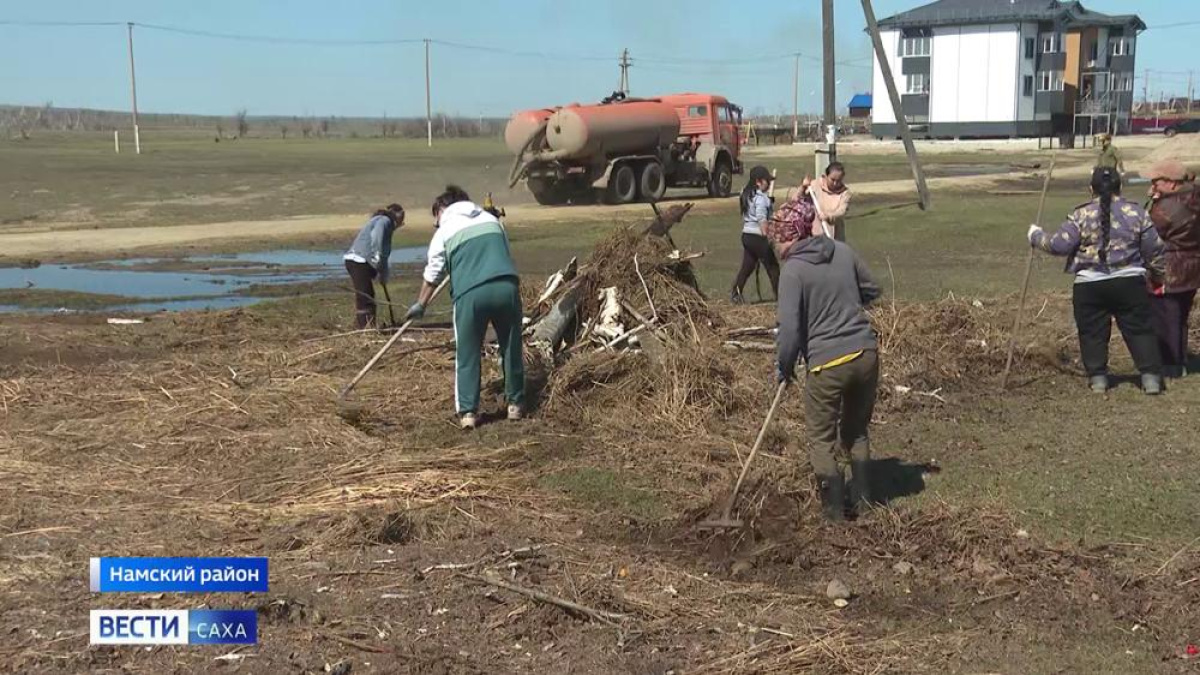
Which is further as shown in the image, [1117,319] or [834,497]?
[1117,319]

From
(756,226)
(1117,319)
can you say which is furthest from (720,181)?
(1117,319)

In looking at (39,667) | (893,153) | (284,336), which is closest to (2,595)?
(39,667)

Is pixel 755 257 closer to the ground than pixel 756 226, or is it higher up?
closer to the ground

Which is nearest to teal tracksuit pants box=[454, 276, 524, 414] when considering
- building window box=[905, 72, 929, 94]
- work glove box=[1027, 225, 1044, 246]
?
work glove box=[1027, 225, 1044, 246]

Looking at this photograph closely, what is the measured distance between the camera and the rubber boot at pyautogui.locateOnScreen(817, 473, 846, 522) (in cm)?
586

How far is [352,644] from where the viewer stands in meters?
4.42

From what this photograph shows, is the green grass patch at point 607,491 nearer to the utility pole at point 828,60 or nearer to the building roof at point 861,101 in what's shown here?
the utility pole at point 828,60

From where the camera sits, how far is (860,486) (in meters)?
6.02

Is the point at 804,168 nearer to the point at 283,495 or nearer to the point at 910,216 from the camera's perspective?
the point at 910,216

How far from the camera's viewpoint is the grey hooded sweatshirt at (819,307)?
5.77m

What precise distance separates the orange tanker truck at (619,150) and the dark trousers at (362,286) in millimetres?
17981

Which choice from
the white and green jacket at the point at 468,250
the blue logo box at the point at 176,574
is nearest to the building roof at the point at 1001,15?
the white and green jacket at the point at 468,250

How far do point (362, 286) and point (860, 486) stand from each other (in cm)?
638

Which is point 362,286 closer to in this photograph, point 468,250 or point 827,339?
point 468,250
